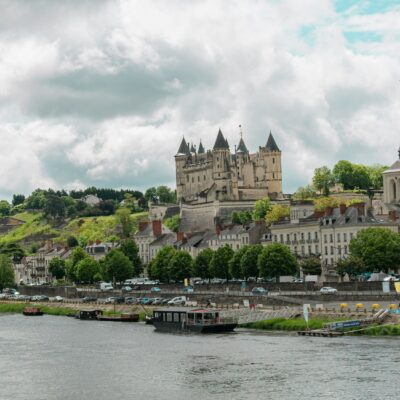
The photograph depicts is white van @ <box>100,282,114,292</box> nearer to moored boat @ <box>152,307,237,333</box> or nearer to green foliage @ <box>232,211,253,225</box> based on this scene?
moored boat @ <box>152,307,237,333</box>

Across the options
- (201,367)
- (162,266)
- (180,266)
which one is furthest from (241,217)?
(201,367)

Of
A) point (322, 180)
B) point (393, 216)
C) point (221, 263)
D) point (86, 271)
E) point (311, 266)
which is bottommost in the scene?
point (311, 266)

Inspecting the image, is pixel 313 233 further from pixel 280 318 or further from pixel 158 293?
pixel 280 318

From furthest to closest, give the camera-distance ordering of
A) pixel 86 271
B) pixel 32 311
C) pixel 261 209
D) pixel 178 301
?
1. pixel 261 209
2. pixel 86 271
3. pixel 32 311
4. pixel 178 301

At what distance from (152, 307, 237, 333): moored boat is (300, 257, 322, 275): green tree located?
2423 centimetres

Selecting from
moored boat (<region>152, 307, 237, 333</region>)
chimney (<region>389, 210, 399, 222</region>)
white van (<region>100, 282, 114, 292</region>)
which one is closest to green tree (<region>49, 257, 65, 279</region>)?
white van (<region>100, 282, 114, 292</region>)

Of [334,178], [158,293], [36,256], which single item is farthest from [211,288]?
[334,178]

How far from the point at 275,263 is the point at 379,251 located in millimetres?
12048

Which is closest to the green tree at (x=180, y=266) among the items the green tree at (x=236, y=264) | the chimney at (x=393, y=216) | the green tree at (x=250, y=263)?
the green tree at (x=236, y=264)

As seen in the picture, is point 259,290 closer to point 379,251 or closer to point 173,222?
point 379,251

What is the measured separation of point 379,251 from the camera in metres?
91.3

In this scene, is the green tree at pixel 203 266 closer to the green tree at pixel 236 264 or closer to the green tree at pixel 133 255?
the green tree at pixel 236 264

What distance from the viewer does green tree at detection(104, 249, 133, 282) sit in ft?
412

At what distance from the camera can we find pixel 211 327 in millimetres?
73688
